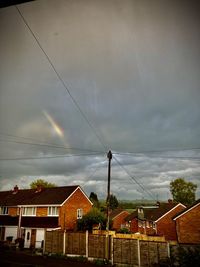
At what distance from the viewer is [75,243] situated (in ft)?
80.1

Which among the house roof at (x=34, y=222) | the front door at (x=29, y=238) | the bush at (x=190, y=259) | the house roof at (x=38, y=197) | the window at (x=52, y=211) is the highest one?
the house roof at (x=38, y=197)

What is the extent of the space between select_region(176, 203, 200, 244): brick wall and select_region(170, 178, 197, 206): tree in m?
50.7

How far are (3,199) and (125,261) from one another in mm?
32035

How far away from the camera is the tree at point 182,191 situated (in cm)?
7694

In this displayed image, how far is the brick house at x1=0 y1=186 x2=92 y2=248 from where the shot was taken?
1415 inches

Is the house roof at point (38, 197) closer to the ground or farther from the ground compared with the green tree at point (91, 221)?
farther from the ground

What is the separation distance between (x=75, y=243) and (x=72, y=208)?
1430 cm

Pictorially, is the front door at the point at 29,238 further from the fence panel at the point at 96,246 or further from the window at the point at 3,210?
the fence panel at the point at 96,246

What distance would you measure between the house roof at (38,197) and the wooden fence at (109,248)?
1110 cm

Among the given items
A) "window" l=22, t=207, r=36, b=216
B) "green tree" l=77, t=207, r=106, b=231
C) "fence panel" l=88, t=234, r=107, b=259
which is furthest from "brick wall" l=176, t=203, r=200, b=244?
"window" l=22, t=207, r=36, b=216

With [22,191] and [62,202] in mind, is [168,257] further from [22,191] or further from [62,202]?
[22,191]

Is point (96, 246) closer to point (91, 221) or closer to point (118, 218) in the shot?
point (91, 221)

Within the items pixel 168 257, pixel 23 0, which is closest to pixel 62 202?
pixel 168 257

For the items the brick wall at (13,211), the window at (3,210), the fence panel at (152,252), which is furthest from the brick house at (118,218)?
the fence panel at (152,252)
